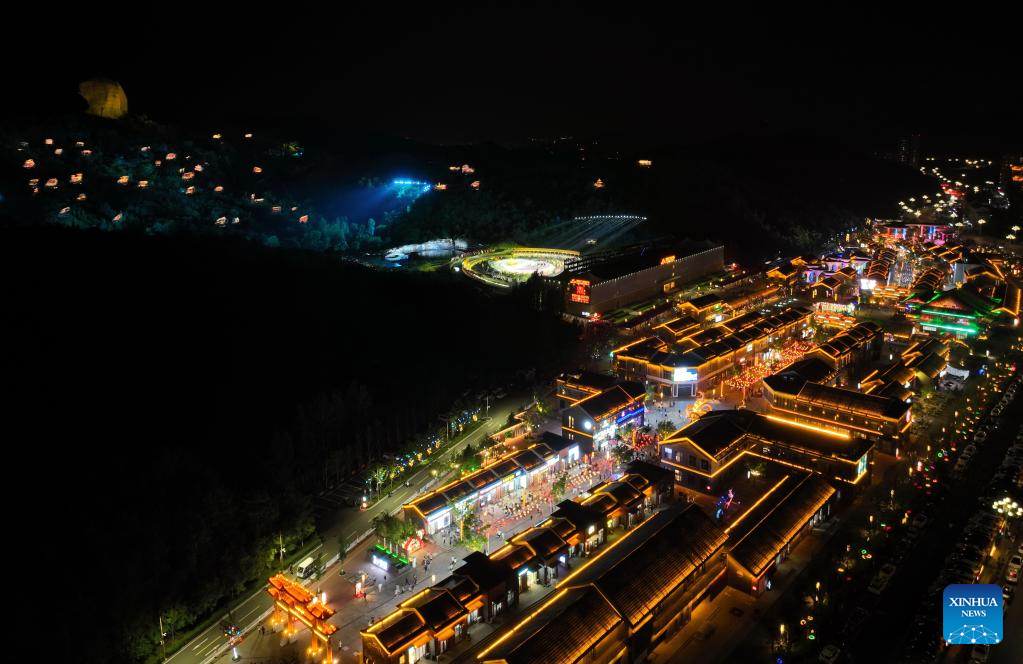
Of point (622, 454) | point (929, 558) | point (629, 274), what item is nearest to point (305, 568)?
point (622, 454)

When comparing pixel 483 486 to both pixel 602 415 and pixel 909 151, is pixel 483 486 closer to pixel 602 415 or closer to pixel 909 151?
pixel 602 415

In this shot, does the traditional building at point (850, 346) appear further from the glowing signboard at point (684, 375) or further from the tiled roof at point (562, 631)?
the tiled roof at point (562, 631)

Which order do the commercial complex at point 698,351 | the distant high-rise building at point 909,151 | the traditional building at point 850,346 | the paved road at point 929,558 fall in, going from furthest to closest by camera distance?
the distant high-rise building at point 909,151 → the traditional building at point 850,346 → the commercial complex at point 698,351 → the paved road at point 929,558

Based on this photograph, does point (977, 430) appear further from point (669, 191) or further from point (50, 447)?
point (669, 191)

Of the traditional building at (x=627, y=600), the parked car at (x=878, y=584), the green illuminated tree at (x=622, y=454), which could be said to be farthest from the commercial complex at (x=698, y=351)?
the parked car at (x=878, y=584)

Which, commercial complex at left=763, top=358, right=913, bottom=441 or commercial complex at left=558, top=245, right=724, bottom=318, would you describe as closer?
commercial complex at left=763, top=358, right=913, bottom=441

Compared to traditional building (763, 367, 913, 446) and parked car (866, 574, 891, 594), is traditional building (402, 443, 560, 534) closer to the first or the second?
traditional building (763, 367, 913, 446)

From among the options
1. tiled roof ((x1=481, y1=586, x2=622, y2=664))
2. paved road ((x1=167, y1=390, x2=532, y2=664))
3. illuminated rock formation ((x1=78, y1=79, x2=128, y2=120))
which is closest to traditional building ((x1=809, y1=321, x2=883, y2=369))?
paved road ((x1=167, y1=390, x2=532, y2=664))
